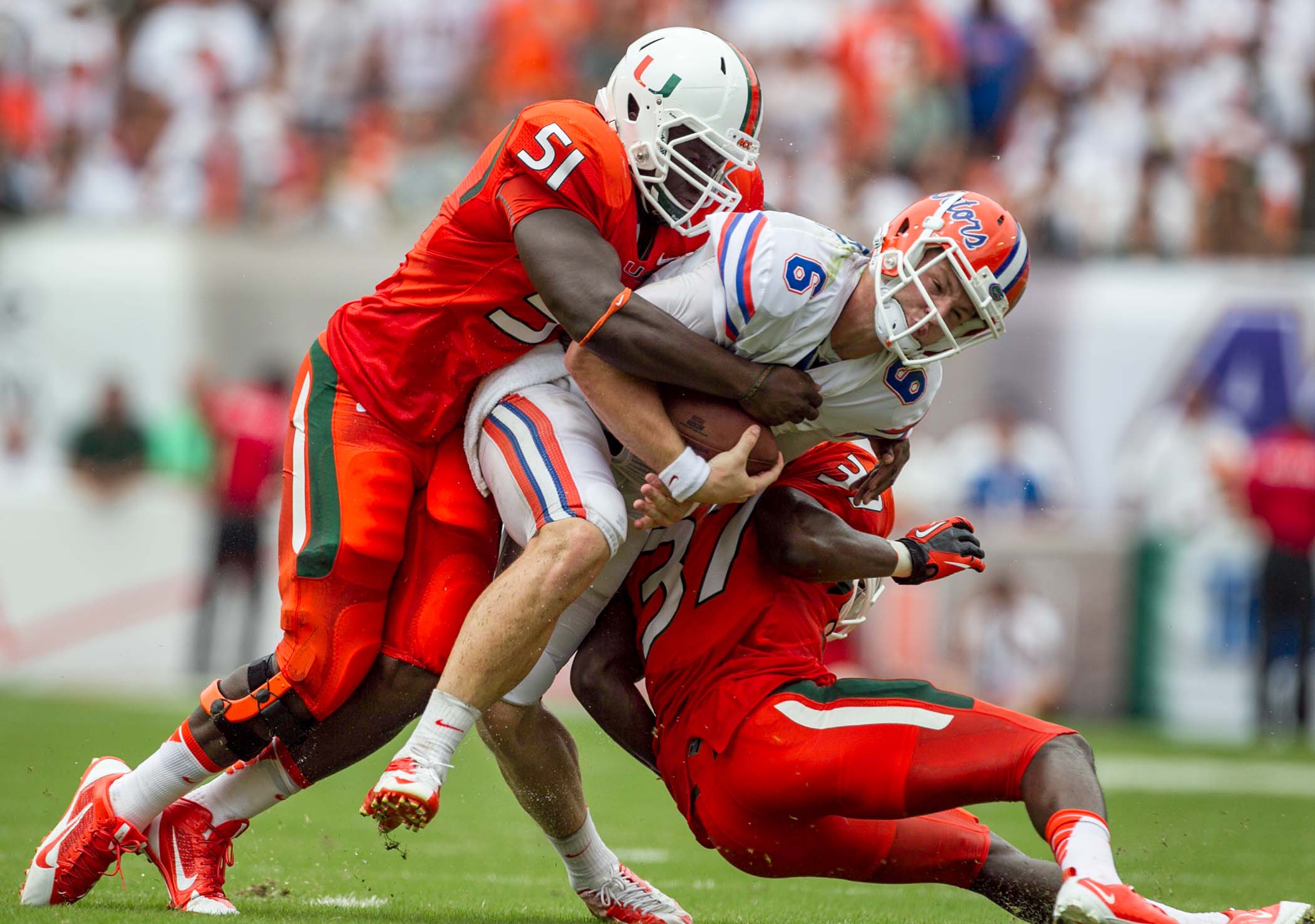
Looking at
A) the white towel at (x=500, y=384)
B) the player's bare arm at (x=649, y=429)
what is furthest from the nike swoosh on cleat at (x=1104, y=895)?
the white towel at (x=500, y=384)

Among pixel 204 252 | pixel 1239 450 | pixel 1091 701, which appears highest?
pixel 204 252

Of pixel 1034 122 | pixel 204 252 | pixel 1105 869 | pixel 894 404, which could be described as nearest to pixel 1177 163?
pixel 1034 122

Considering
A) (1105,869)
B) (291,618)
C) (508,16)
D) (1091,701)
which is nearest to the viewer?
(1105,869)

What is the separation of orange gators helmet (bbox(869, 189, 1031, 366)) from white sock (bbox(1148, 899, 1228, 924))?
1.21 m

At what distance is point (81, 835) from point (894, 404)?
2166 mm

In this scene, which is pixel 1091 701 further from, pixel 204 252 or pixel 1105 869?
pixel 1105 869

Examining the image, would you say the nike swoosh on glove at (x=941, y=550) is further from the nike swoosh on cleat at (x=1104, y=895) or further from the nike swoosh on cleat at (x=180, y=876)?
the nike swoosh on cleat at (x=180, y=876)

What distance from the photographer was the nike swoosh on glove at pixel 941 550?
385 centimetres

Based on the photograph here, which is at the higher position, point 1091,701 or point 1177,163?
point 1177,163

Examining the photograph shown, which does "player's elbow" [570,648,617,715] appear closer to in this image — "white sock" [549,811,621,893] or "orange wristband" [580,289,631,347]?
"white sock" [549,811,621,893]

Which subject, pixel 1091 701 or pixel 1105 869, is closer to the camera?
pixel 1105 869

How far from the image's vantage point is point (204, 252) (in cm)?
1168

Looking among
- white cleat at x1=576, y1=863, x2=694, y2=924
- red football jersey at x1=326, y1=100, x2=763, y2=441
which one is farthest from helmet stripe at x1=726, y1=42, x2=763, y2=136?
white cleat at x1=576, y1=863, x2=694, y2=924

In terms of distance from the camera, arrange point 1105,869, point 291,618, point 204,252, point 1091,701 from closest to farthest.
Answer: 1. point 1105,869
2. point 291,618
3. point 1091,701
4. point 204,252
